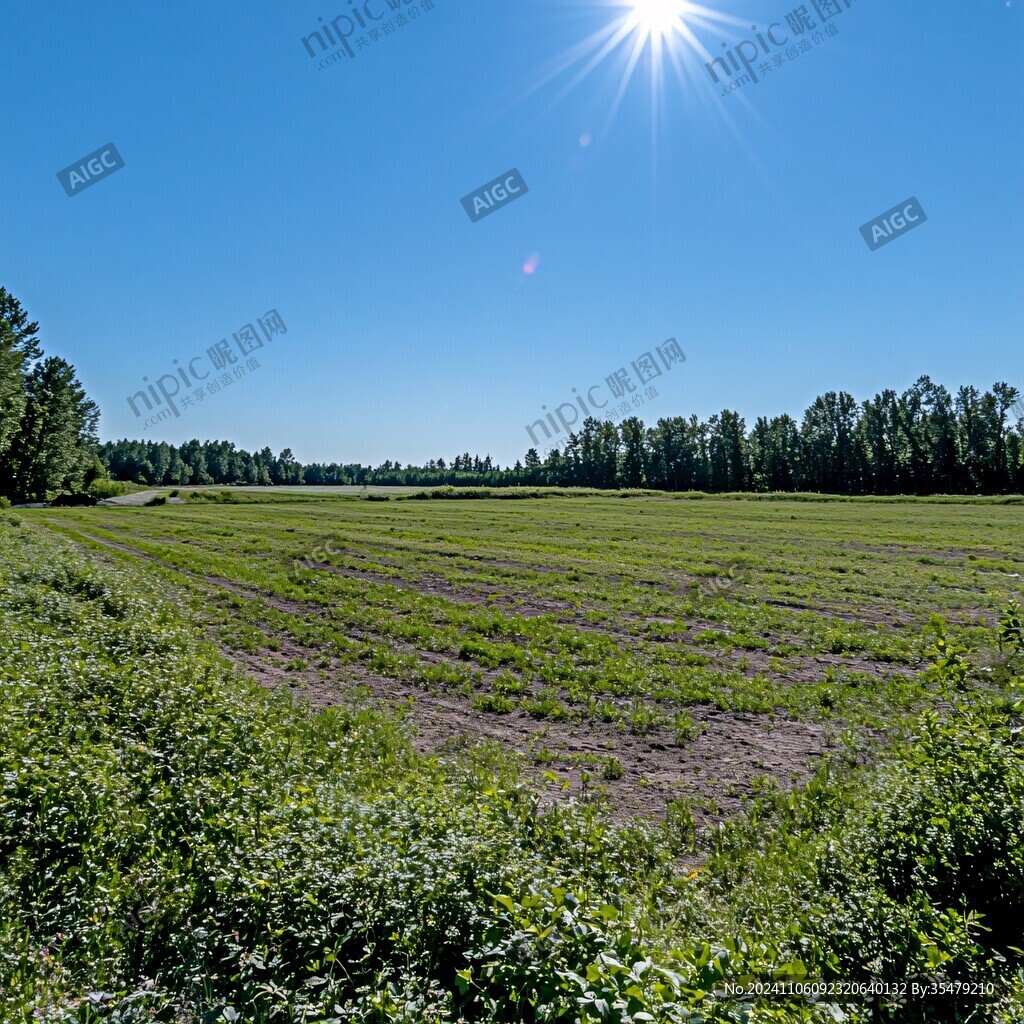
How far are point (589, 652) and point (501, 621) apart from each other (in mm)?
3179

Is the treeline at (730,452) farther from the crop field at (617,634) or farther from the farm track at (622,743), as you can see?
the farm track at (622,743)

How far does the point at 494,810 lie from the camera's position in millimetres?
5934

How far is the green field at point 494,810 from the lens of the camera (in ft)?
12.7

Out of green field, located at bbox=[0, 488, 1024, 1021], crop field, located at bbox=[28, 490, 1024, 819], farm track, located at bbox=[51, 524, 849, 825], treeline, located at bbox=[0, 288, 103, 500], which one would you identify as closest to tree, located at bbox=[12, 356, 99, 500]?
treeline, located at bbox=[0, 288, 103, 500]

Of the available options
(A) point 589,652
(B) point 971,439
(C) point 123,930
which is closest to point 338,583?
(A) point 589,652

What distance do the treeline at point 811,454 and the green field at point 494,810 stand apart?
10573 cm

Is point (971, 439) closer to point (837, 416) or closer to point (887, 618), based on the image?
point (837, 416)

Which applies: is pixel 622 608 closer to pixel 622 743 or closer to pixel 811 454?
pixel 622 743

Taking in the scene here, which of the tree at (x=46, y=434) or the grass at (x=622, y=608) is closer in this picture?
the grass at (x=622, y=608)

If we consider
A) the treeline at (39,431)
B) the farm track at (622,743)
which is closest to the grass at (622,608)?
the farm track at (622,743)

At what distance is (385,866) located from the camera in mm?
4684

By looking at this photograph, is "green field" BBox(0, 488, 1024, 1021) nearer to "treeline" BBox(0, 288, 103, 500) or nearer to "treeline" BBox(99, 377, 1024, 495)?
"treeline" BBox(0, 288, 103, 500)

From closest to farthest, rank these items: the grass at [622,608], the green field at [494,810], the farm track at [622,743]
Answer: the green field at [494,810], the farm track at [622,743], the grass at [622,608]

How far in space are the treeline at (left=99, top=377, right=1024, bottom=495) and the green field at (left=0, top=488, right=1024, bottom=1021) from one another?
347 feet
